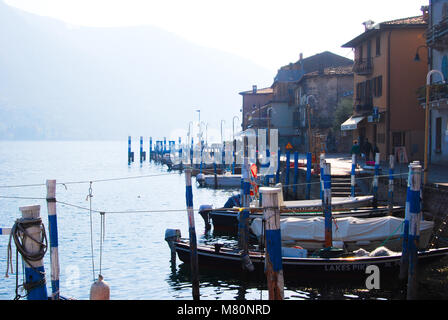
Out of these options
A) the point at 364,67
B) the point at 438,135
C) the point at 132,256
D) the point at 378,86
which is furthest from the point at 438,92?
the point at 132,256

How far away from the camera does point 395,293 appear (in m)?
13.9

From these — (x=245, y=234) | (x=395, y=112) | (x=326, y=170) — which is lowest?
(x=245, y=234)

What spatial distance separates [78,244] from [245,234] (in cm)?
843

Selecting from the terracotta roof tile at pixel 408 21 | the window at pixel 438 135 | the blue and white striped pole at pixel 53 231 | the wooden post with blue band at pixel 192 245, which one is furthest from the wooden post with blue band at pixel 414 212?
the terracotta roof tile at pixel 408 21

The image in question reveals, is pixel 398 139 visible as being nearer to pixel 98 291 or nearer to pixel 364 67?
pixel 364 67

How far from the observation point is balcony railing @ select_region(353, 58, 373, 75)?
40562mm

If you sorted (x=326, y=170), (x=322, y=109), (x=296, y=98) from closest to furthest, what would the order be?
(x=326, y=170) → (x=322, y=109) → (x=296, y=98)

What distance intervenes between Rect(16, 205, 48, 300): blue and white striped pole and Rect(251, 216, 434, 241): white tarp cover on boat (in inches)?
367

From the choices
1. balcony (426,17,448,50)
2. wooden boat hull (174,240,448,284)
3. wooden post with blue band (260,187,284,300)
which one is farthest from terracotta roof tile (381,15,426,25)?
wooden post with blue band (260,187,284,300)

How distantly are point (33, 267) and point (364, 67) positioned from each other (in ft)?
116

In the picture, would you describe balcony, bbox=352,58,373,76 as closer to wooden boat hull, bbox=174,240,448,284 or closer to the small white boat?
the small white boat

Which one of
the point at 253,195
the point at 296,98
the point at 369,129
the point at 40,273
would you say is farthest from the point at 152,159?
the point at 40,273

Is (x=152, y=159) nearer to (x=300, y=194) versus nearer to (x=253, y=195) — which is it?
(x=300, y=194)

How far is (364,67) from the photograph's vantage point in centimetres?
4088
